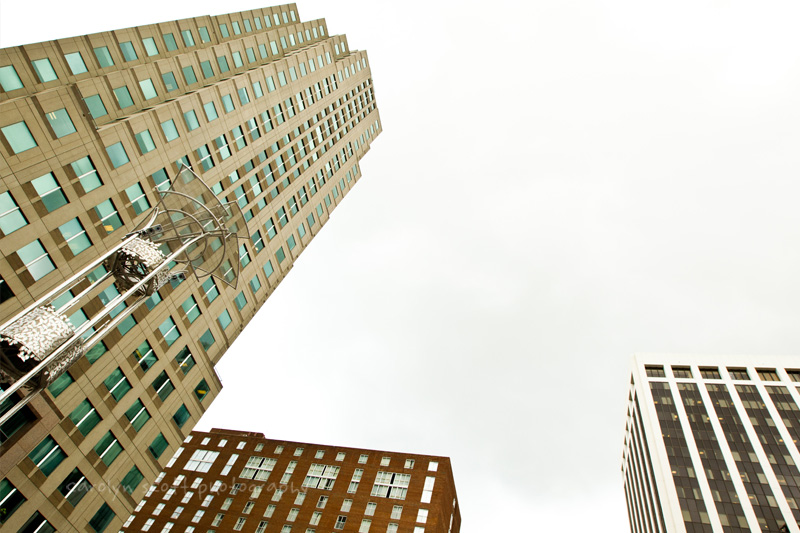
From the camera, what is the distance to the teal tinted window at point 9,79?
22875mm

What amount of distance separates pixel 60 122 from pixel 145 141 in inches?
197

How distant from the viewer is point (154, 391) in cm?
2788

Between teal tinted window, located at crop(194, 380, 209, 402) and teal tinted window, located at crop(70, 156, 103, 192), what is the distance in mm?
14850

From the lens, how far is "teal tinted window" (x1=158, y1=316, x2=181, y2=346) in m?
28.5

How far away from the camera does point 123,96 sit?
2784 cm

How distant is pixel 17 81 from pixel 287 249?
77.0 feet

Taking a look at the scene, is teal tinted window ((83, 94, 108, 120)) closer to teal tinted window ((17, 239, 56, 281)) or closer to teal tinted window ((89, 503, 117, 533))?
teal tinted window ((17, 239, 56, 281))

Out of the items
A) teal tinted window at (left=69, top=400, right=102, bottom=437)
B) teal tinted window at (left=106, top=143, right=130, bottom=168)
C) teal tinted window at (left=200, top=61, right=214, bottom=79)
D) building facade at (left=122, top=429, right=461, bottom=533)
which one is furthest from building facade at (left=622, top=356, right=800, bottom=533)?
teal tinted window at (left=200, top=61, right=214, bottom=79)

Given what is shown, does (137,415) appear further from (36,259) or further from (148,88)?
(148,88)

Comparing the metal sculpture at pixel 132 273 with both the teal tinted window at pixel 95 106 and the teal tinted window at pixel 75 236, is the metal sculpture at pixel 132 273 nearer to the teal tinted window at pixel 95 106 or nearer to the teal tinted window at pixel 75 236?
the teal tinted window at pixel 75 236

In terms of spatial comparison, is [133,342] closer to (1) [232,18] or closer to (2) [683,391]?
(1) [232,18]

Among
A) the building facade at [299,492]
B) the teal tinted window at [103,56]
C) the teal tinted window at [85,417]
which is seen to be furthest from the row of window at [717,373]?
the teal tinted window at [103,56]

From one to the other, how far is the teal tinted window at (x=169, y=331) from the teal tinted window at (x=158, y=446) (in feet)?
19.2

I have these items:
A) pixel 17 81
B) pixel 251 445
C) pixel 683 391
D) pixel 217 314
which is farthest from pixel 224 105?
pixel 683 391
